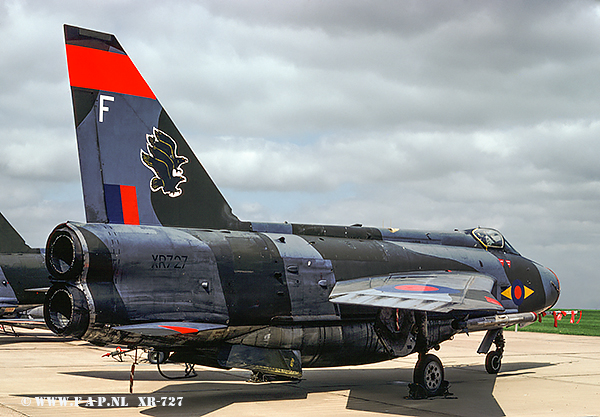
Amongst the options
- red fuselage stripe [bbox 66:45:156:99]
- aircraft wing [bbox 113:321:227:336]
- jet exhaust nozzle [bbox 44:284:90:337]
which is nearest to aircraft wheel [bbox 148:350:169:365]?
aircraft wing [bbox 113:321:227:336]

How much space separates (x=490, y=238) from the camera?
15.5m

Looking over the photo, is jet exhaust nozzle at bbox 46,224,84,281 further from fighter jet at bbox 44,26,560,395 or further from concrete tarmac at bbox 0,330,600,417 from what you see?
concrete tarmac at bbox 0,330,600,417

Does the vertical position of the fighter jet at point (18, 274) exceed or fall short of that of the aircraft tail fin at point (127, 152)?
it falls short

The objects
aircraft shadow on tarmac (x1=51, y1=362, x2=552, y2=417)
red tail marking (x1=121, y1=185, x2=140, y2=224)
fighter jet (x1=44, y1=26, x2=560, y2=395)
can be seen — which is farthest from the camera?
red tail marking (x1=121, y1=185, x2=140, y2=224)

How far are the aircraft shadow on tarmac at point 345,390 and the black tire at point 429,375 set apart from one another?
0.77ft

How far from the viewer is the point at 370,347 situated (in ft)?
40.2

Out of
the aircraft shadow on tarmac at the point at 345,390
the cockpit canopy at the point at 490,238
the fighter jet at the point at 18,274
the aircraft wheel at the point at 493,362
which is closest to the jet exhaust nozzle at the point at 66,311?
the aircraft shadow on tarmac at the point at 345,390

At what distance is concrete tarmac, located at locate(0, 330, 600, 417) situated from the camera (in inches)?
415

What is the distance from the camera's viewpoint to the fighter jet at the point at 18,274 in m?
23.8

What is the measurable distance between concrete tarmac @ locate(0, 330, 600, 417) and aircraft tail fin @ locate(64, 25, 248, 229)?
3.30 m

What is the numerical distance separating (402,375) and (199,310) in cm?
733

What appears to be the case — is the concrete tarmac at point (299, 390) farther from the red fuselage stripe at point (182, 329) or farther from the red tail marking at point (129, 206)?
the red tail marking at point (129, 206)

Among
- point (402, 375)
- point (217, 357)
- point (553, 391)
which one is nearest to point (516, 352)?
point (402, 375)

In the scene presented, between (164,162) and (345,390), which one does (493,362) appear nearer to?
(345,390)
